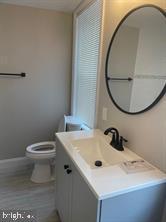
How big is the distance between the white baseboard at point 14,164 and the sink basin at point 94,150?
59.4 inches

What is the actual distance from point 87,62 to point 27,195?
1.78 m

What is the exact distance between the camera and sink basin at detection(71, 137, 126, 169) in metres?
1.55

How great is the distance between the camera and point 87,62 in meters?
2.38

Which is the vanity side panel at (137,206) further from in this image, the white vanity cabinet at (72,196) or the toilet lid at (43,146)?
the toilet lid at (43,146)

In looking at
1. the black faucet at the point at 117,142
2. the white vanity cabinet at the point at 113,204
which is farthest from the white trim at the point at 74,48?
the white vanity cabinet at the point at 113,204

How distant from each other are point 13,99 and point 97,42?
139 cm

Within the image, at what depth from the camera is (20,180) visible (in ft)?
8.26

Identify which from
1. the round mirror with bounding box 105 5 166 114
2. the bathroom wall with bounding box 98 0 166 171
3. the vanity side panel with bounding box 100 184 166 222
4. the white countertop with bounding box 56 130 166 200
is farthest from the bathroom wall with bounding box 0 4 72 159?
the vanity side panel with bounding box 100 184 166 222

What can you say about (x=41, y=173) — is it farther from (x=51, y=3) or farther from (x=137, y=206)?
(x=51, y=3)

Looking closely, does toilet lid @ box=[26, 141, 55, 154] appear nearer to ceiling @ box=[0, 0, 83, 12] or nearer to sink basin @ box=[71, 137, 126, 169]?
sink basin @ box=[71, 137, 126, 169]

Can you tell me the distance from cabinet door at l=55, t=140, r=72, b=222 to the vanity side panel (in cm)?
47

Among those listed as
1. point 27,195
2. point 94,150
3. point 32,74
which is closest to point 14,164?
point 27,195

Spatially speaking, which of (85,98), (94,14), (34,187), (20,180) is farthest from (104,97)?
(20,180)

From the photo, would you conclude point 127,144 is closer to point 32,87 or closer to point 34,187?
point 34,187
